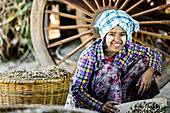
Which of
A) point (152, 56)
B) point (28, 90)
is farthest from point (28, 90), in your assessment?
point (152, 56)

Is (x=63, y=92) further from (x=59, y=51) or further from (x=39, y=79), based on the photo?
(x=59, y=51)

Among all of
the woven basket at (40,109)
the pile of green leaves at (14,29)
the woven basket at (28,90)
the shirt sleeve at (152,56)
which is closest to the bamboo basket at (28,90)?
the woven basket at (28,90)

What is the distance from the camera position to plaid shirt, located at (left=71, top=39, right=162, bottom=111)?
2170 mm

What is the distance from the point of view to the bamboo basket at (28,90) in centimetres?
203

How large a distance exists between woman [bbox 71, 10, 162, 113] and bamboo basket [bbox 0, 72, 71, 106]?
0.22 m

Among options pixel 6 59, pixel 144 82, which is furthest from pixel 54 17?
pixel 144 82

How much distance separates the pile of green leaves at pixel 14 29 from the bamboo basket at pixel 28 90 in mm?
2488

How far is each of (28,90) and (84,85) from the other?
0.47 m

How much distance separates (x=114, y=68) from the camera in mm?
2301

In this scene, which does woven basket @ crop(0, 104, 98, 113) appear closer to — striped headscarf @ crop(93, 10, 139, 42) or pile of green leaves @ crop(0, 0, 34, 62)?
striped headscarf @ crop(93, 10, 139, 42)

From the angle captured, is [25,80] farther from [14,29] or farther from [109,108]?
[14,29]

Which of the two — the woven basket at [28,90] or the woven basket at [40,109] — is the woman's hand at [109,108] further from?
the woven basket at [40,109]

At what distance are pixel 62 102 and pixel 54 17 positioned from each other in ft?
9.47

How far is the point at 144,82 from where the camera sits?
2293 millimetres
